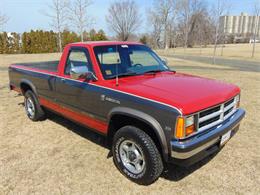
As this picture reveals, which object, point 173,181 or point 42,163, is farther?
point 42,163

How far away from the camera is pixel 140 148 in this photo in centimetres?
310

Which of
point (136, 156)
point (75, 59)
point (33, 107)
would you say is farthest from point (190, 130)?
point (33, 107)

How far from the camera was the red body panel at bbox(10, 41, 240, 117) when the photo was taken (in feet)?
9.12

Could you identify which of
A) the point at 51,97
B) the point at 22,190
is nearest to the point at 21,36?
the point at 51,97

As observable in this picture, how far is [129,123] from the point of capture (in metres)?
3.41

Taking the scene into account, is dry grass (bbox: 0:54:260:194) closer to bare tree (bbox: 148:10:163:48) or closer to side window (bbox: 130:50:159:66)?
side window (bbox: 130:50:159:66)

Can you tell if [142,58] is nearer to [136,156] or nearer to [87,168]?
[136,156]

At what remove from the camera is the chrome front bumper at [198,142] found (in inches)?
105

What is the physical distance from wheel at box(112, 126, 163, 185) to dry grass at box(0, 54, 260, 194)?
0.46ft

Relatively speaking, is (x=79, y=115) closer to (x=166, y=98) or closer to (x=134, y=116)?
(x=134, y=116)

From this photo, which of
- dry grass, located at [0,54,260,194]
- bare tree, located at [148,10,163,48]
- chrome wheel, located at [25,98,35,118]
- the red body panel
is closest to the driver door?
the red body panel

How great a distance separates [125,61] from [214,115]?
5.71 ft

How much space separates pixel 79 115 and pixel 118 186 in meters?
1.42

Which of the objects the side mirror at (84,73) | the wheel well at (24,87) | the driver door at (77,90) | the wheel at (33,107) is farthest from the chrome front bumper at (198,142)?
the wheel well at (24,87)
